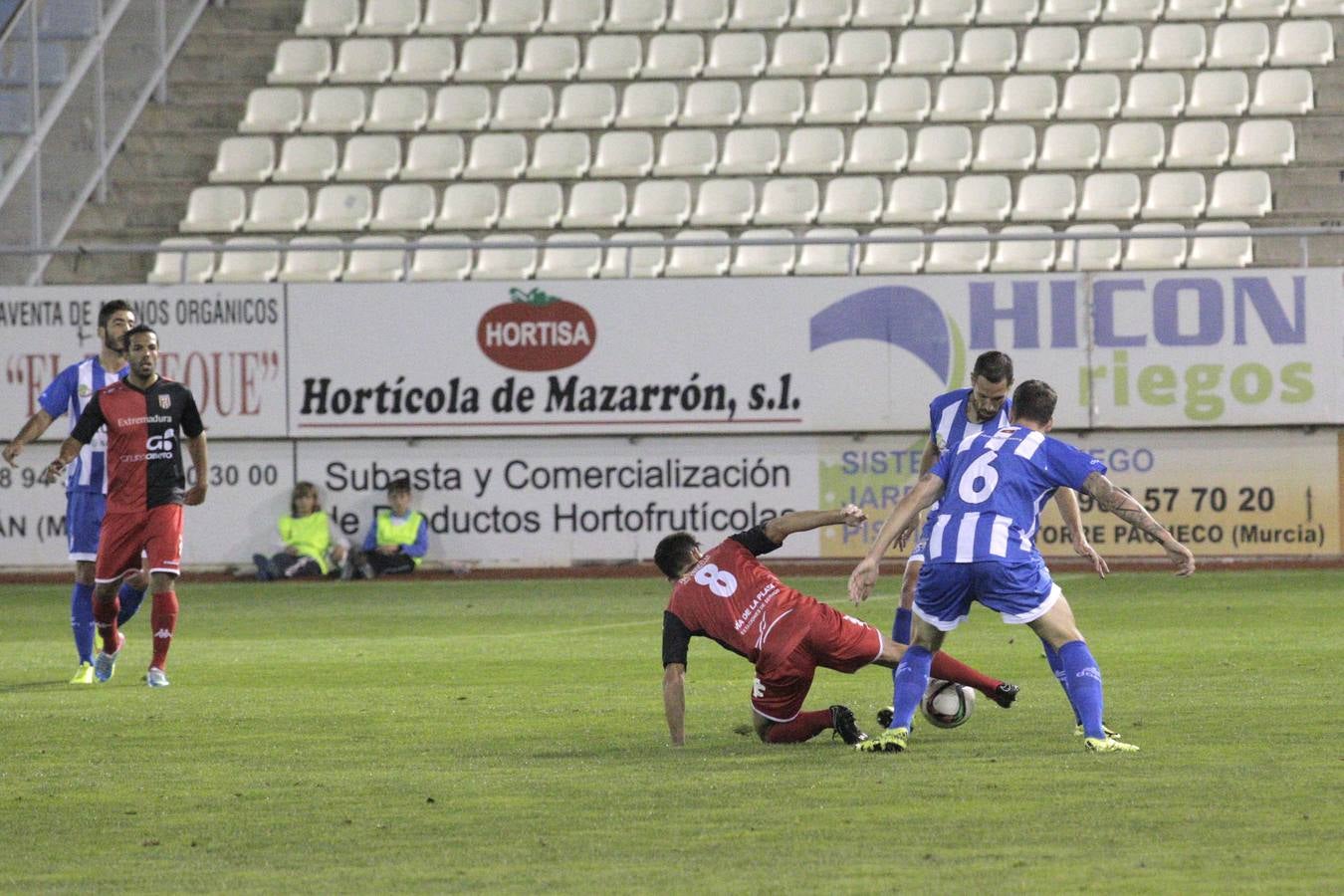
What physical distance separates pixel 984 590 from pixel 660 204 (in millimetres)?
15795

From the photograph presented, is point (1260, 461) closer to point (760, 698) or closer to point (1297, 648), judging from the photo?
point (1297, 648)

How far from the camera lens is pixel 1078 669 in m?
7.96

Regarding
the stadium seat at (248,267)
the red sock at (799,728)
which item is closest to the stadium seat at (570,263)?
the stadium seat at (248,267)

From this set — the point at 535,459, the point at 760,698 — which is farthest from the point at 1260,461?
the point at 760,698

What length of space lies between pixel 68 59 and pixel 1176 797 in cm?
1878

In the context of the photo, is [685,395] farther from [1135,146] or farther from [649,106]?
[1135,146]

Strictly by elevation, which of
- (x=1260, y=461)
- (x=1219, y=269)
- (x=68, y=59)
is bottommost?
(x=1260, y=461)

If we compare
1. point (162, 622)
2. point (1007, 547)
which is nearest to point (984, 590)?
point (1007, 547)

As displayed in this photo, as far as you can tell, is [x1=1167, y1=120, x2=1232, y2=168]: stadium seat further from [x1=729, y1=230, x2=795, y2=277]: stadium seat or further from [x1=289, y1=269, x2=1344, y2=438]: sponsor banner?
[x1=729, y1=230, x2=795, y2=277]: stadium seat

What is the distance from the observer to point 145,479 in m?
11.4

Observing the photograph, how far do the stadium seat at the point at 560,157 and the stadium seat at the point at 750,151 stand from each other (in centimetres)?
101

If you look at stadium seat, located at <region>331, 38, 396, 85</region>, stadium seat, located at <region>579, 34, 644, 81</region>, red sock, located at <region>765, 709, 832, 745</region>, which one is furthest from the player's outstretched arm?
stadium seat, located at <region>331, 38, 396, 85</region>

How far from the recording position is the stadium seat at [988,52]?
81.6 ft

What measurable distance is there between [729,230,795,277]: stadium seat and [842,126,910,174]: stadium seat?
66.0 inches
